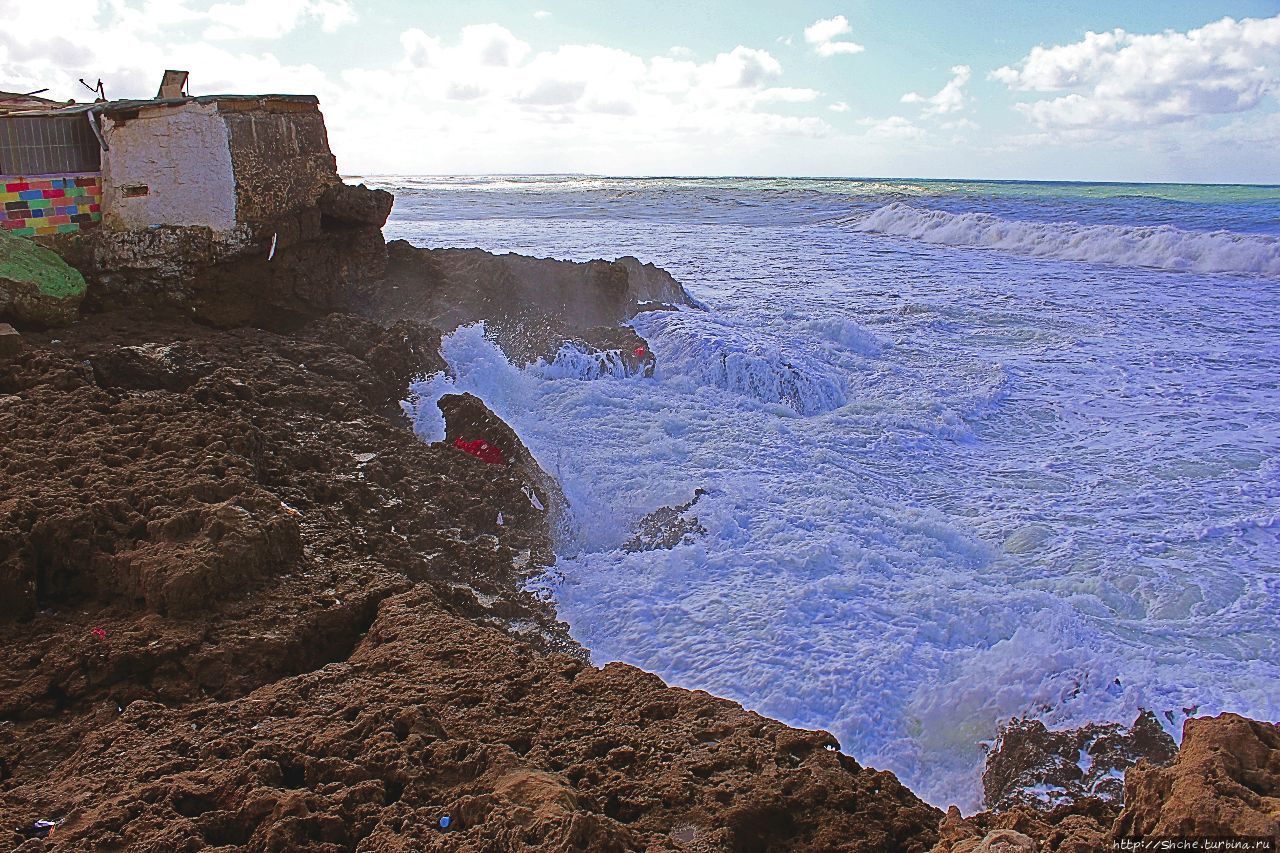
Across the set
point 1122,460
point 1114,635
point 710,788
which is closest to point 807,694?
point 710,788

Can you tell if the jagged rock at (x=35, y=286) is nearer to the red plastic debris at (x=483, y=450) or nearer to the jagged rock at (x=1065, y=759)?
the red plastic debris at (x=483, y=450)

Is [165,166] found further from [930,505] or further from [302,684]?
[930,505]

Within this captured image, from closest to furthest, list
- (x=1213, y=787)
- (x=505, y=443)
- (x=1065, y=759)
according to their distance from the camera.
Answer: (x=1213, y=787) < (x=1065, y=759) < (x=505, y=443)

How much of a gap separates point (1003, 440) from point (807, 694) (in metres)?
5.01

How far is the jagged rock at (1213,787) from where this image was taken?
1.88 meters

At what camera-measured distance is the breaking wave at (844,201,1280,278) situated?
1945 centimetres

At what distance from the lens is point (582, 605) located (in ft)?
16.0

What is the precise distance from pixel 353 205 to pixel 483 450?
3.48 m

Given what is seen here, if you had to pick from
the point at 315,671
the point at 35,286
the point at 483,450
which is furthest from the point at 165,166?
the point at 315,671

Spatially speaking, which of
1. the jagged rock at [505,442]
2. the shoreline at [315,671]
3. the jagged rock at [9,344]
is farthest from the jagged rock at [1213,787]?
the jagged rock at [9,344]

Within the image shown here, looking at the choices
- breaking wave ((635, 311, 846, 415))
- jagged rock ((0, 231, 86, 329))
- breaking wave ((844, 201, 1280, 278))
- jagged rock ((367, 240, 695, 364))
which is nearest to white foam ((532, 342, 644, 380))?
jagged rock ((367, 240, 695, 364))

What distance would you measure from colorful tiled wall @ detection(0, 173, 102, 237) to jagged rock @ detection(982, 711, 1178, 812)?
7.28 m

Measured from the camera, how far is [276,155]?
23.9 ft

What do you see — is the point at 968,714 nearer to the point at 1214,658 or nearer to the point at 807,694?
the point at 807,694
